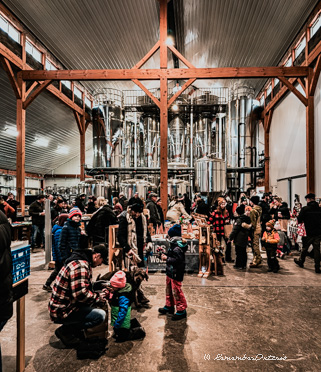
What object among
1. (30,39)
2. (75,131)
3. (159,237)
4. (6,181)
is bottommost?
(159,237)

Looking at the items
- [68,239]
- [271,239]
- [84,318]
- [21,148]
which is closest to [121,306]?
[84,318]

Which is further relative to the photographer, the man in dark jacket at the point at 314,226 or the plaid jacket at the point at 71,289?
the man in dark jacket at the point at 314,226

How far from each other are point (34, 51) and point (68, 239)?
10.3m

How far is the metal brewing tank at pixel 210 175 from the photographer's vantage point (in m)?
10.8

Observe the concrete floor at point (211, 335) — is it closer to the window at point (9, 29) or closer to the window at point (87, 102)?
the window at point (9, 29)

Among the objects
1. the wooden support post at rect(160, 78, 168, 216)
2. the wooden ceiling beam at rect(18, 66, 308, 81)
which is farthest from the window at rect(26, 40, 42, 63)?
the wooden support post at rect(160, 78, 168, 216)

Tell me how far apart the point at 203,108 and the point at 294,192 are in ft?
21.4

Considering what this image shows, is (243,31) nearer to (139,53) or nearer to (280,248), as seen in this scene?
(139,53)

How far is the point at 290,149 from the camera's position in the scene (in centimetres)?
1120

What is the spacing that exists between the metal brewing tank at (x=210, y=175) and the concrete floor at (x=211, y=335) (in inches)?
250

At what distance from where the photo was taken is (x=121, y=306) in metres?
2.88

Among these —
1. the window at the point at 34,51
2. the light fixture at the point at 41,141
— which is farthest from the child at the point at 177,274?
the light fixture at the point at 41,141

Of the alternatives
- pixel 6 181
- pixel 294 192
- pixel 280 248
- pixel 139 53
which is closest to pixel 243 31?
pixel 139 53

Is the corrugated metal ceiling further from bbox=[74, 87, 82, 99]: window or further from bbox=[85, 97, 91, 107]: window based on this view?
bbox=[85, 97, 91, 107]: window
